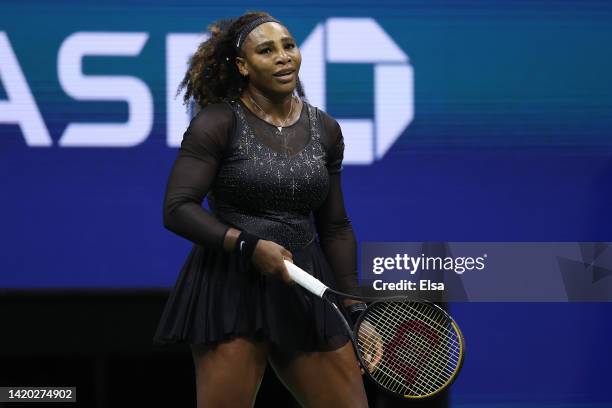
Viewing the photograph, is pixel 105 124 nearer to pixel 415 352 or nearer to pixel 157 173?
pixel 157 173

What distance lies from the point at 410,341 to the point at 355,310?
167mm

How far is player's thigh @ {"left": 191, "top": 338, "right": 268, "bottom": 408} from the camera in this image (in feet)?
8.39

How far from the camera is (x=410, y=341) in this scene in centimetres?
268

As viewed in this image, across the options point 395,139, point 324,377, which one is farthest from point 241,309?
point 395,139

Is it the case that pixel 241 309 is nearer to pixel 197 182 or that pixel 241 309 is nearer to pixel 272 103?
pixel 197 182

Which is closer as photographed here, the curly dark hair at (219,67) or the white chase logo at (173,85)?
the curly dark hair at (219,67)

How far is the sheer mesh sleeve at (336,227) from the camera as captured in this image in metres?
2.77

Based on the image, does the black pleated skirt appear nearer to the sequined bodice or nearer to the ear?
the sequined bodice

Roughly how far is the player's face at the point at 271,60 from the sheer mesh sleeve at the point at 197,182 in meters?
0.16

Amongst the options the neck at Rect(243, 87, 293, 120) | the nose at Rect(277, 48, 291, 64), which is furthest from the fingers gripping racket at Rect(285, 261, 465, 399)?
the nose at Rect(277, 48, 291, 64)

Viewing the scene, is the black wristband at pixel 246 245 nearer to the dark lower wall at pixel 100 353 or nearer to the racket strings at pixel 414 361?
the racket strings at pixel 414 361

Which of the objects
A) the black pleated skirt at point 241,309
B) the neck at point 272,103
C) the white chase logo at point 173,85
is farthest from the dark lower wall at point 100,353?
the neck at point 272,103

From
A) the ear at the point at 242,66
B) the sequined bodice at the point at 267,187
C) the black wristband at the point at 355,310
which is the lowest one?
the black wristband at the point at 355,310

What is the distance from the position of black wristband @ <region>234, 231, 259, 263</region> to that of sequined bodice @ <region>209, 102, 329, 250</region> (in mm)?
129
